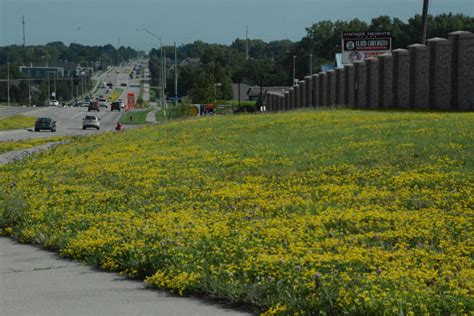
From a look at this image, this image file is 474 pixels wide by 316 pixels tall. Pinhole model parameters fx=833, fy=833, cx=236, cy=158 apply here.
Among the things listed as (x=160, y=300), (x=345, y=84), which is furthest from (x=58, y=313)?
(x=345, y=84)

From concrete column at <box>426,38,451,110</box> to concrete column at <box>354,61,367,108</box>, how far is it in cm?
896

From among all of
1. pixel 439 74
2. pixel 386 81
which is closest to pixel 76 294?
pixel 439 74

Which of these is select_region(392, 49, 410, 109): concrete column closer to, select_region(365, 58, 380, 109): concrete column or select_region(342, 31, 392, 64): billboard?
select_region(365, 58, 380, 109): concrete column

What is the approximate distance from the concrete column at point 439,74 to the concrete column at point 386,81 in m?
4.81

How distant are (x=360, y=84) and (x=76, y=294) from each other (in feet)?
120

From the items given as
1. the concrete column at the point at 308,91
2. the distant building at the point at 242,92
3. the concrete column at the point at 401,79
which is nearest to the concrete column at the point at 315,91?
the concrete column at the point at 308,91

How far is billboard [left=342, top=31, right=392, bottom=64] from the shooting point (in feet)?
212

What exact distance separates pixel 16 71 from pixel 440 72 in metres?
176

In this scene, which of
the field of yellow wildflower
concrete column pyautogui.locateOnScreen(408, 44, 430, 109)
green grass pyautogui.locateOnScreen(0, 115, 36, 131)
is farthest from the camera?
green grass pyautogui.locateOnScreen(0, 115, 36, 131)

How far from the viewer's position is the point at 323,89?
54.9 meters

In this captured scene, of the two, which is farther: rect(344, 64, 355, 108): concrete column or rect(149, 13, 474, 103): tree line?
rect(149, 13, 474, 103): tree line

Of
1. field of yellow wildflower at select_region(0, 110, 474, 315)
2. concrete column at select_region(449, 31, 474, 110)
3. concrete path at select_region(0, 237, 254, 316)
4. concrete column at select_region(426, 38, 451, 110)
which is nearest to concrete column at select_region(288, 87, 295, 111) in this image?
concrete column at select_region(426, 38, 451, 110)

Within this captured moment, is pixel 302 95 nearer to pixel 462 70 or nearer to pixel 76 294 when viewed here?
pixel 462 70

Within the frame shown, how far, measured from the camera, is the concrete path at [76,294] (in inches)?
303
